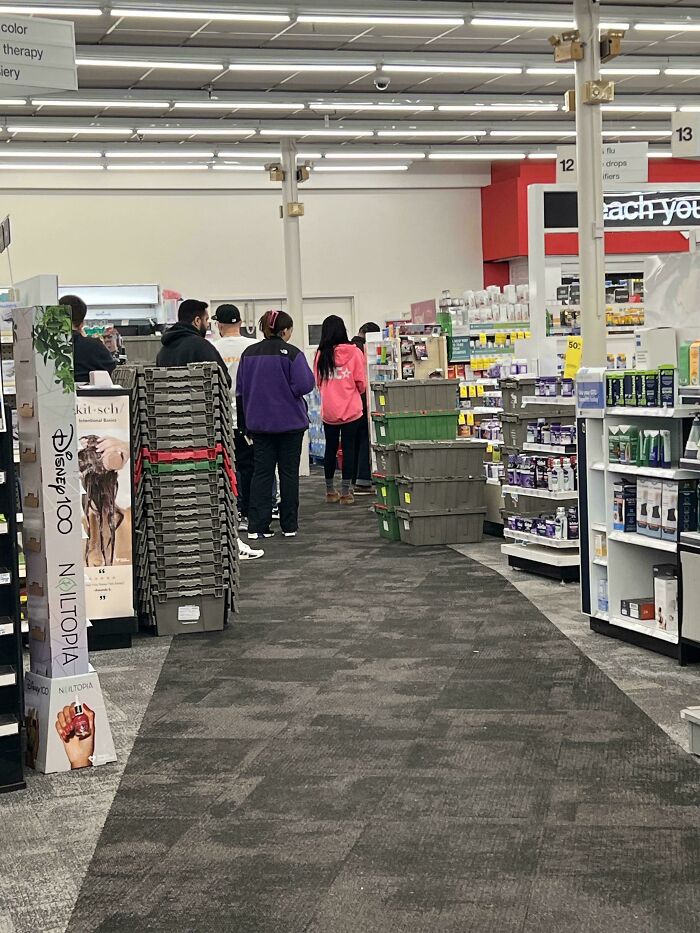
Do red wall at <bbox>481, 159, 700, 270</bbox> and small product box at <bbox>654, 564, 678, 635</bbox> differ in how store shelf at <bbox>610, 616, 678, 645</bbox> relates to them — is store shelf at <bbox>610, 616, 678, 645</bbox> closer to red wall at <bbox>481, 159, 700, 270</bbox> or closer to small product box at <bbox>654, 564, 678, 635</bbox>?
small product box at <bbox>654, 564, 678, 635</bbox>

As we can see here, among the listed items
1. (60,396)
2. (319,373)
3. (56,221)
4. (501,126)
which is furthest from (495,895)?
(56,221)

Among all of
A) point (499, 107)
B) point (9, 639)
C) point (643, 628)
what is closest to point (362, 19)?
point (499, 107)

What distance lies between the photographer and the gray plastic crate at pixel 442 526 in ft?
31.1

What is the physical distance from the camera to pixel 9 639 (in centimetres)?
431

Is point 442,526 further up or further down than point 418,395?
further down

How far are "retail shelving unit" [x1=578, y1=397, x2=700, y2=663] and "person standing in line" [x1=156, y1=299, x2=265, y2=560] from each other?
2.34 meters

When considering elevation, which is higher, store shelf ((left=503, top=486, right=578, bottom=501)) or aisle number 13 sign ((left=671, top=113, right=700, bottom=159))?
aisle number 13 sign ((left=671, top=113, right=700, bottom=159))

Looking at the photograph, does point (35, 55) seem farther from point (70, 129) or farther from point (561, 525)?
point (70, 129)

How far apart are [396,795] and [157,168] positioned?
14739mm

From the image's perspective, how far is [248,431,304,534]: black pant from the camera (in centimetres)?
962

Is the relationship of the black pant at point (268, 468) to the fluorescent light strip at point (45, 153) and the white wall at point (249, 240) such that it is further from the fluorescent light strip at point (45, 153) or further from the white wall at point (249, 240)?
the white wall at point (249, 240)

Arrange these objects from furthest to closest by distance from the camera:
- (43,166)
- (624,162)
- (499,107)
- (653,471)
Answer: (43,166)
(499,107)
(624,162)
(653,471)

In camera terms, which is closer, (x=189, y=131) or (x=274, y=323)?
(x=274, y=323)

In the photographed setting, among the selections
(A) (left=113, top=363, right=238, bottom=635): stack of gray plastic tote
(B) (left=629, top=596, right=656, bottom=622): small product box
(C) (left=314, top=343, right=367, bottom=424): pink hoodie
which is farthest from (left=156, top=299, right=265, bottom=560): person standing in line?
(C) (left=314, top=343, right=367, bottom=424): pink hoodie
